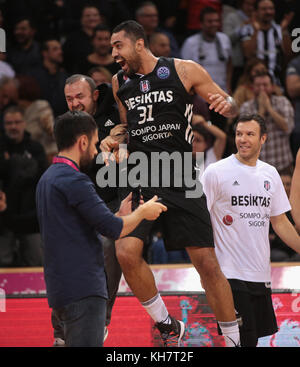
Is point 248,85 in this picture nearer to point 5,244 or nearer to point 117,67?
point 117,67

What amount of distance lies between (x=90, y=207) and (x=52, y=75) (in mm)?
5469

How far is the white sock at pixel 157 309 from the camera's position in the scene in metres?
4.23

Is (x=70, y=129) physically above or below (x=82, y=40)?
below

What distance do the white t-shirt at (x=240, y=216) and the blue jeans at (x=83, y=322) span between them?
54.5 inches

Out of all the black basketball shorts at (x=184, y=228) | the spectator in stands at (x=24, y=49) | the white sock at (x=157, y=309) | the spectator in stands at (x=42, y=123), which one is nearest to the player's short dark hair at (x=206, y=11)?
the spectator in stands at (x=24, y=49)

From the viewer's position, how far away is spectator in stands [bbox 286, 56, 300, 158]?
25.8ft

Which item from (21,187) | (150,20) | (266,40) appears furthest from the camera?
(150,20)

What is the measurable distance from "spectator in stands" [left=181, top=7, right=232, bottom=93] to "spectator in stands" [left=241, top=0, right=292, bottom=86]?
0.29 meters

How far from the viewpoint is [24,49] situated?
349 inches

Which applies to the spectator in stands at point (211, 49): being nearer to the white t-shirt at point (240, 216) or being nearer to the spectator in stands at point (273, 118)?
the spectator in stands at point (273, 118)

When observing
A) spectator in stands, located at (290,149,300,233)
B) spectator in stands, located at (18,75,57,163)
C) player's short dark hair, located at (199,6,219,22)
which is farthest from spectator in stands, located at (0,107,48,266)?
spectator in stands, located at (290,149,300,233)

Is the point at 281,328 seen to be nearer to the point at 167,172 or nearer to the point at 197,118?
the point at 167,172

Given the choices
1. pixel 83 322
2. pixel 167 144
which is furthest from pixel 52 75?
pixel 83 322

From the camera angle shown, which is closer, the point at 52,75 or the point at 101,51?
Result: the point at 101,51
